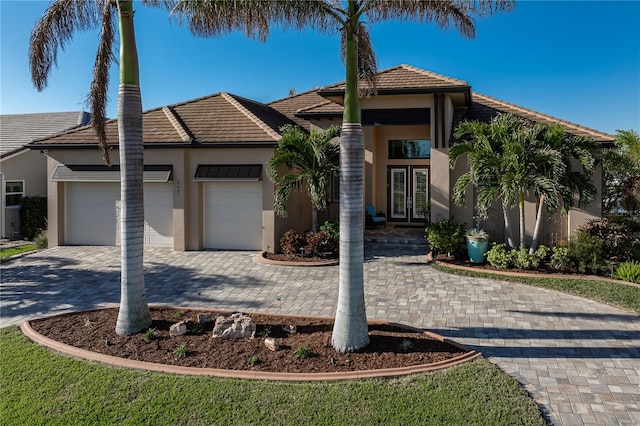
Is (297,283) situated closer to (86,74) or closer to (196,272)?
(196,272)

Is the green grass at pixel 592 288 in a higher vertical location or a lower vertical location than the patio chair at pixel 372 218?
lower

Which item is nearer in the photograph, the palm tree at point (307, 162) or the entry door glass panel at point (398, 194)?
the palm tree at point (307, 162)

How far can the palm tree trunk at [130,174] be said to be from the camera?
7000mm

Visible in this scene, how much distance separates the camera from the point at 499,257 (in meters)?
12.3

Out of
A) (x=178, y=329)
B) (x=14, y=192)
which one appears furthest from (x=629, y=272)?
(x=14, y=192)

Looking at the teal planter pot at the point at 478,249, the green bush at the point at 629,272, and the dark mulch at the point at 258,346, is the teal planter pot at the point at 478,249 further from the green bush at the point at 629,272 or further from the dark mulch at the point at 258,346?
the dark mulch at the point at 258,346

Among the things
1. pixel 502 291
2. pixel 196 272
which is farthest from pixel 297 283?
pixel 502 291

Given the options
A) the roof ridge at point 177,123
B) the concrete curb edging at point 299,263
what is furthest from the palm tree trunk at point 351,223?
the roof ridge at point 177,123

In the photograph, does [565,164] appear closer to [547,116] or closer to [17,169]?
[547,116]

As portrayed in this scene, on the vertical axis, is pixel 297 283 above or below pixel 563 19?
below

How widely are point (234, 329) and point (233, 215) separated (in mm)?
8921

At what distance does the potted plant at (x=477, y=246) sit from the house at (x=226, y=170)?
71.6 inches

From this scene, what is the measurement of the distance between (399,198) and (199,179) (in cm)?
828

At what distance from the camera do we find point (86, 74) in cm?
828
